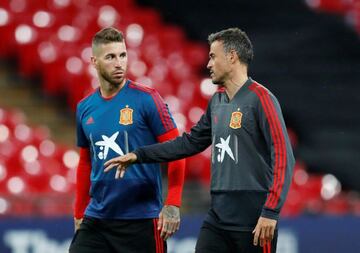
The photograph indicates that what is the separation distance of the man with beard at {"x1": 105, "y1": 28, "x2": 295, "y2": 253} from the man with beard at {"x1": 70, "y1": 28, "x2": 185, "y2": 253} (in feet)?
0.56

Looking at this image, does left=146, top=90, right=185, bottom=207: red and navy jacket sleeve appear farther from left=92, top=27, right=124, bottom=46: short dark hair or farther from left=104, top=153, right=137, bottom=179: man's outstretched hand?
left=92, top=27, right=124, bottom=46: short dark hair

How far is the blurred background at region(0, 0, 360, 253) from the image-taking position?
9023mm

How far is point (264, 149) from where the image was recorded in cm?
548

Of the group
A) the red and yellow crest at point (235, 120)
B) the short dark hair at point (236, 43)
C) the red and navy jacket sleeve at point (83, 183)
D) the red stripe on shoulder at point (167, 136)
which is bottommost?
the red and navy jacket sleeve at point (83, 183)

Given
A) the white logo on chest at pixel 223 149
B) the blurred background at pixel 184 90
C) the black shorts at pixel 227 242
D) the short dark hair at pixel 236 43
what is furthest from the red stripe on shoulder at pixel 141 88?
the blurred background at pixel 184 90

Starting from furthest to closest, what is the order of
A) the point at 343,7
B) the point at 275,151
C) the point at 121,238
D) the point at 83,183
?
the point at 343,7
the point at 83,183
the point at 121,238
the point at 275,151

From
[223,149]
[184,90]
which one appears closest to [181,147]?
[223,149]

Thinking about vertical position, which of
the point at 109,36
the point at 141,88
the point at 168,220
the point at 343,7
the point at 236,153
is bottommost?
the point at 168,220

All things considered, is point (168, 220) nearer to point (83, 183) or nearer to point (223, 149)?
point (223, 149)

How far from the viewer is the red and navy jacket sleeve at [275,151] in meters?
5.21

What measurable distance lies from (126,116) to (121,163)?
1.23 feet

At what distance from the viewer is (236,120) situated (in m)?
5.52

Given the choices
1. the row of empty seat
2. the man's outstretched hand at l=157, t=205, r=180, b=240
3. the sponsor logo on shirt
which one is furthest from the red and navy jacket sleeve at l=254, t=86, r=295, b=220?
the row of empty seat

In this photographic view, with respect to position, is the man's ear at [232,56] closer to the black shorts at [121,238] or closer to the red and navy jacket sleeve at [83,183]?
the black shorts at [121,238]
